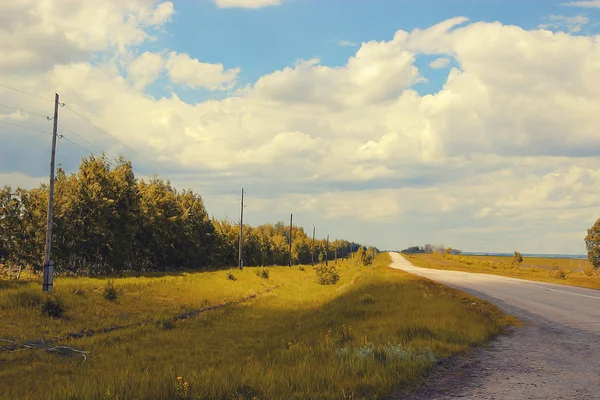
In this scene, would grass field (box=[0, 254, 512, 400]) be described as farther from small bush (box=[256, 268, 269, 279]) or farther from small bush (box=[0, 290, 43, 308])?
small bush (box=[256, 268, 269, 279])

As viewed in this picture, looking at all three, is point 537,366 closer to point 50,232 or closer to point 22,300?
point 22,300

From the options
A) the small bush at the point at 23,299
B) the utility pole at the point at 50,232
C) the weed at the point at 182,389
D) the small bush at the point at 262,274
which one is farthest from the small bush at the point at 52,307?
the small bush at the point at 262,274

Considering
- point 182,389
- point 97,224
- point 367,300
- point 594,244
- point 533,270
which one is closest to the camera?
point 182,389

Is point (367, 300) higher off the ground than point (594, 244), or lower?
lower

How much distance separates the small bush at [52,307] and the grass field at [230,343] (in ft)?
1.00

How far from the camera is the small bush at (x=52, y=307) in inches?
722

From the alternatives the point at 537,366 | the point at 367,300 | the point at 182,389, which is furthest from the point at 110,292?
the point at 537,366

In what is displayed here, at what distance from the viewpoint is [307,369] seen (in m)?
7.20

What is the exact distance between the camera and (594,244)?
69438 millimetres

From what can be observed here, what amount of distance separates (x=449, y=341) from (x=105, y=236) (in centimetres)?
2900

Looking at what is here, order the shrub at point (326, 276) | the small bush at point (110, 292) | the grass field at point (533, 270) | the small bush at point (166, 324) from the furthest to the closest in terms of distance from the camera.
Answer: the shrub at point (326, 276)
the grass field at point (533, 270)
the small bush at point (110, 292)
the small bush at point (166, 324)

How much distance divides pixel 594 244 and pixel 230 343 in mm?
73307

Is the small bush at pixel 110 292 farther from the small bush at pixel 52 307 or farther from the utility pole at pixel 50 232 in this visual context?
the small bush at pixel 52 307


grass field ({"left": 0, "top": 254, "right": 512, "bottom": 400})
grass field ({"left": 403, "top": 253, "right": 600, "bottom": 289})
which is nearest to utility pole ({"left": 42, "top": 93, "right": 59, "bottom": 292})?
grass field ({"left": 0, "top": 254, "right": 512, "bottom": 400})
